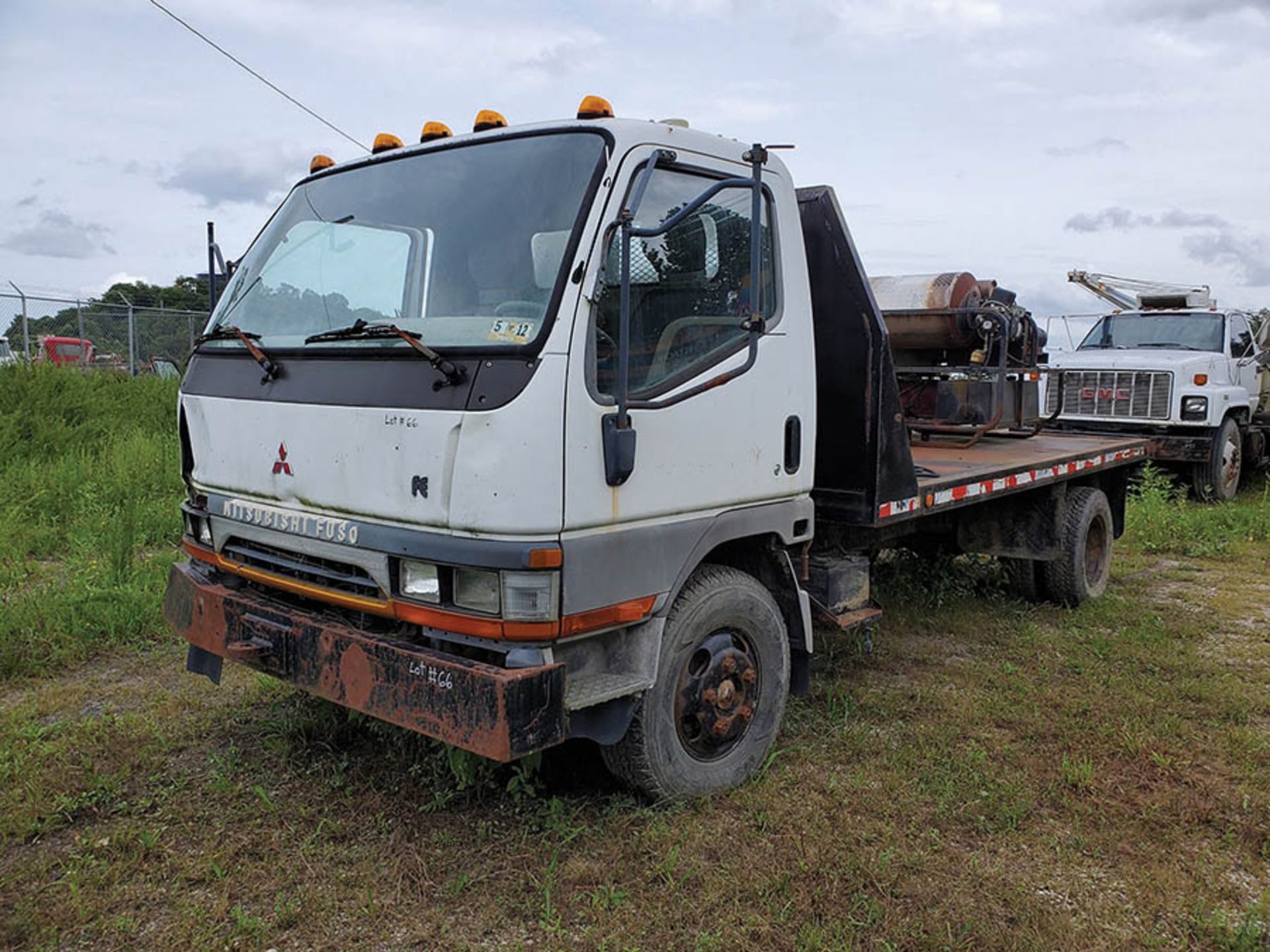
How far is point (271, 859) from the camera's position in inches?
132

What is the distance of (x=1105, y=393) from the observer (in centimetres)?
1162

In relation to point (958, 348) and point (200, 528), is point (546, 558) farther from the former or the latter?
point (958, 348)

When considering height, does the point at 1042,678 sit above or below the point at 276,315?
below

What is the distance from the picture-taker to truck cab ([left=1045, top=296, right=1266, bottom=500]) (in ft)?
36.7

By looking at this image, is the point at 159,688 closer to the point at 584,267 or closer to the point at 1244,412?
the point at 584,267

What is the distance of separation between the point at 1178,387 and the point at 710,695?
9.52m

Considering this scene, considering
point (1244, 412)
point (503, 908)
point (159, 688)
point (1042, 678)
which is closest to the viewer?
point (503, 908)

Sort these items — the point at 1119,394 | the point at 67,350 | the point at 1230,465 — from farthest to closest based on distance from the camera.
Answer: the point at 67,350
the point at 1230,465
the point at 1119,394

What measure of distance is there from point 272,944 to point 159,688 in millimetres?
2305

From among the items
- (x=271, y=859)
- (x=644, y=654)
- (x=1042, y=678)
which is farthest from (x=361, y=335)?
(x=1042, y=678)

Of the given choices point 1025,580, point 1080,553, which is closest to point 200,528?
point 1025,580

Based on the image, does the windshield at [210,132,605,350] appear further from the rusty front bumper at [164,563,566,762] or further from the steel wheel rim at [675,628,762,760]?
the steel wheel rim at [675,628,762,760]

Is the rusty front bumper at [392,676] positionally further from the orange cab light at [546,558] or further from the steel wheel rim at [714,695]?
the steel wheel rim at [714,695]

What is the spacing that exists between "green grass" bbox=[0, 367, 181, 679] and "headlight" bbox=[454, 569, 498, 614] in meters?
3.16
